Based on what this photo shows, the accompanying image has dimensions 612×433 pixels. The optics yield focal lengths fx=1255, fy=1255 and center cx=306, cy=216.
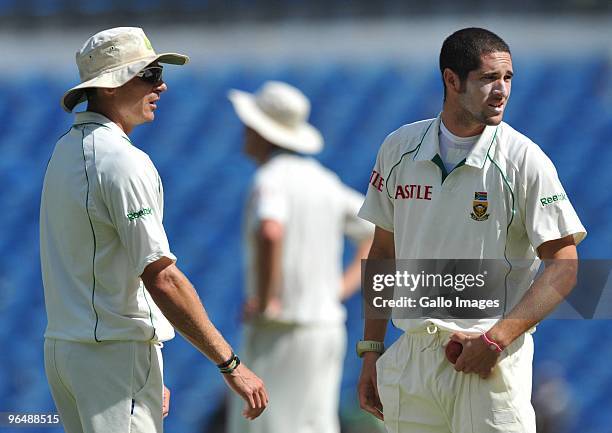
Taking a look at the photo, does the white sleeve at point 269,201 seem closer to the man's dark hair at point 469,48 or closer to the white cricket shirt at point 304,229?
the white cricket shirt at point 304,229

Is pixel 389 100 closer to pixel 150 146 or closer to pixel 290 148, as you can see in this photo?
pixel 150 146

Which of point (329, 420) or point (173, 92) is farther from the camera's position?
point (173, 92)

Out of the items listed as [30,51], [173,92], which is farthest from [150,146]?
[30,51]

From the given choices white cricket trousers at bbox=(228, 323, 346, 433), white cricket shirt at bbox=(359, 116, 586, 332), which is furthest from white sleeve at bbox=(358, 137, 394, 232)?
white cricket trousers at bbox=(228, 323, 346, 433)

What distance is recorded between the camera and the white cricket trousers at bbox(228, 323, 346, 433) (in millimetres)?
5809

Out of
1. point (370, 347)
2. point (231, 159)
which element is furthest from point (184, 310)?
point (231, 159)

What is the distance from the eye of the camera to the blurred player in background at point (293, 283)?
5.77 meters

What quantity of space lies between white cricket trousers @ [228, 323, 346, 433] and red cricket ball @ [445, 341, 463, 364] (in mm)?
2719

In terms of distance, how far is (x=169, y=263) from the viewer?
123 inches

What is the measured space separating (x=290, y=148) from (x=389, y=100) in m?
2.20

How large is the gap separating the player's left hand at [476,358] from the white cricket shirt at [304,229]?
2.72 meters

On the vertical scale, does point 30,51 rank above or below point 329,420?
above

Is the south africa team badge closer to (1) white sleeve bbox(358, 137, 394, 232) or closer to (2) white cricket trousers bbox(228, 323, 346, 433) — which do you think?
(1) white sleeve bbox(358, 137, 394, 232)

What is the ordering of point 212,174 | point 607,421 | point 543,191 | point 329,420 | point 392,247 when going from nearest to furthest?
point 543,191 → point 392,247 → point 329,420 → point 607,421 → point 212,174
